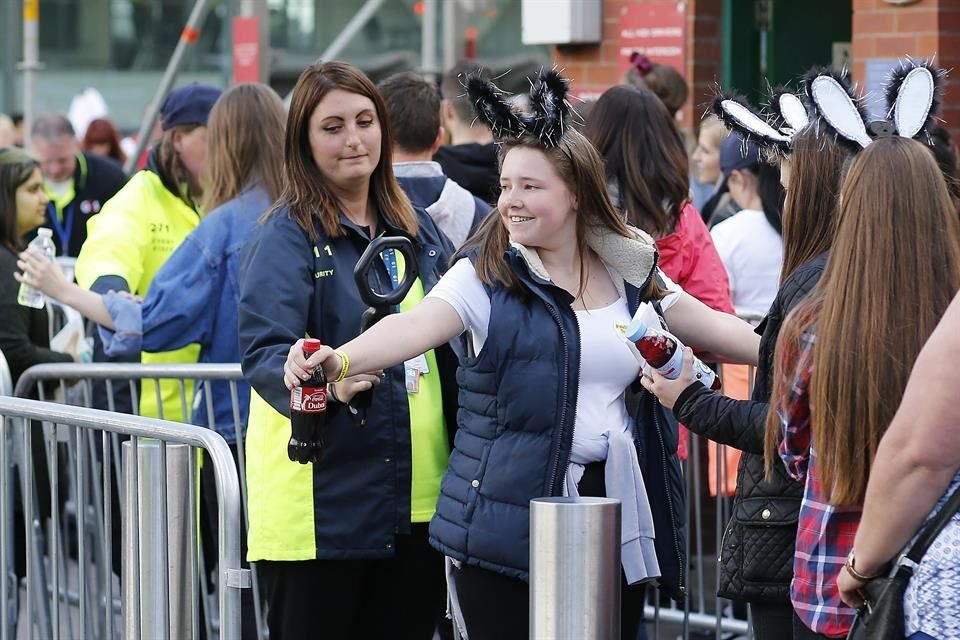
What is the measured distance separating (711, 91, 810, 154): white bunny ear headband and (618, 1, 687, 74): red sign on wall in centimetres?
483

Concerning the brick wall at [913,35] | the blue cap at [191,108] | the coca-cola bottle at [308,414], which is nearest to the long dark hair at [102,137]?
the brick wall at [913,35]

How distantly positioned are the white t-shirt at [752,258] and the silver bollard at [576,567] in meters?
3.36

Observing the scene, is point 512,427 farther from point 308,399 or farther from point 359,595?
point 359,595

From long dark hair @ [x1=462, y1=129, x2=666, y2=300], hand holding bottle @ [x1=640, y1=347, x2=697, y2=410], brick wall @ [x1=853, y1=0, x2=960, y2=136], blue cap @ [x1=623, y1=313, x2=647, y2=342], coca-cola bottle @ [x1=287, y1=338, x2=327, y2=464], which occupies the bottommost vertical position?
coca-cola bottle @ [x1=287, y1=338, x2=327, y2=464]

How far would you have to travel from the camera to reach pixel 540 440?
3586 mm

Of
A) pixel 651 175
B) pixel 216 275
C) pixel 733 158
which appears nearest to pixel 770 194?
pixel 733 158

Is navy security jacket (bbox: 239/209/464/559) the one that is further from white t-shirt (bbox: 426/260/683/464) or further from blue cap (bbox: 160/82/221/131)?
blue cap (bbox: 160/82/221/131)

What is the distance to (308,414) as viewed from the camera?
364 cm

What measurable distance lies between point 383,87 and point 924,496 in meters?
3.27

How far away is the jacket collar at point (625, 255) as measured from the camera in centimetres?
379

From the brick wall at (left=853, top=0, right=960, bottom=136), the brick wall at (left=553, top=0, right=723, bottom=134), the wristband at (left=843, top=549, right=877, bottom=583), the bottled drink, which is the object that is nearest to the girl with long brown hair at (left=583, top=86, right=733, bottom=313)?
the bottled drink

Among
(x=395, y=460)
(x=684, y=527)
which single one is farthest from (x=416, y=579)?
(x=684, y=527)

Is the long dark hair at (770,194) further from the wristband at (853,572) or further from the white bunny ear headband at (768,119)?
the wristband at (853,572)

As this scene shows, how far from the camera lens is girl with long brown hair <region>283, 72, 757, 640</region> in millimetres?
3584
